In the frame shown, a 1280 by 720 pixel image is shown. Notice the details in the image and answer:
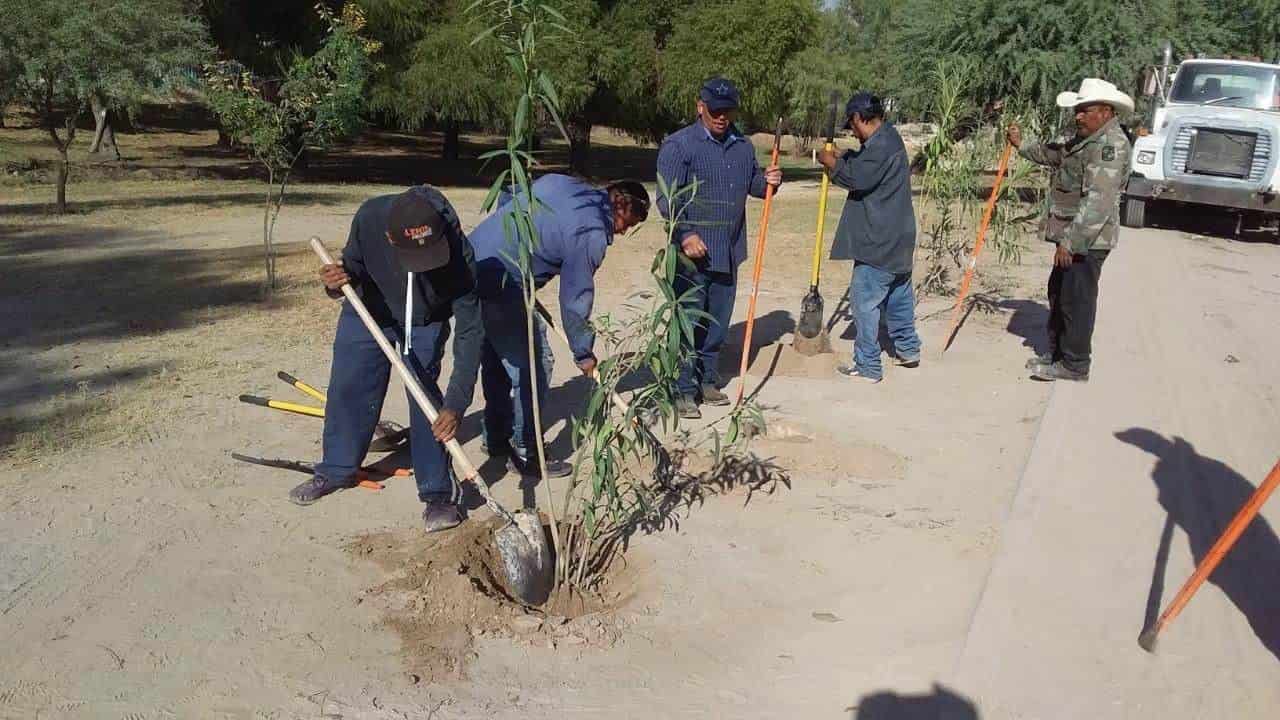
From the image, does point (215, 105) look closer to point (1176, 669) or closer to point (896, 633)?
point (896, 633)

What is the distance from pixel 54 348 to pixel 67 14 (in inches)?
363

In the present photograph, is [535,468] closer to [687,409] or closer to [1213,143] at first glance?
[687,409]

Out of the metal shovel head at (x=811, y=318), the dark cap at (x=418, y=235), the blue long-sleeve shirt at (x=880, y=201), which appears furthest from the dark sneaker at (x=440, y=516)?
the metal shovel head at (x=811, y=318)

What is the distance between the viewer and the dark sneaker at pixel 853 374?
6.84 m

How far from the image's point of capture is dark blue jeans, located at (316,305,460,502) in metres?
4.40

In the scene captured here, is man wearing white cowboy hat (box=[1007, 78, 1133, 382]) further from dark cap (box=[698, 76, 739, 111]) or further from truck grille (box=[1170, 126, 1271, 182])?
truck grille (box=[1170, 126, 1271, 182])

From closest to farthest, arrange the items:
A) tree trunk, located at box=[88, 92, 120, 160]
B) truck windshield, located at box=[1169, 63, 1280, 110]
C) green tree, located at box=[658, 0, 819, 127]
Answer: truck windshield, located at box=[1169, 63, 1280, 110]
green tree, located at box=[658, 0, 819, 127]
tree trunk, located at box=[88, 92, 120, 160]

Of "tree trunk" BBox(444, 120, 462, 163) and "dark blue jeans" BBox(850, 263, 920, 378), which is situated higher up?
"tree trunk" BBox(444, 120, 462, 163)

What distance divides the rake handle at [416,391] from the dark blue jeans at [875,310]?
3.45 meters

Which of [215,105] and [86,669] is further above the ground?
[215,105]

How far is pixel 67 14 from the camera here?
1423 cm

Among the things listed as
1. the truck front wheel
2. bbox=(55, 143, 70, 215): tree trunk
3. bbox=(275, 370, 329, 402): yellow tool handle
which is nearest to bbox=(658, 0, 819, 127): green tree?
the truck front wheel

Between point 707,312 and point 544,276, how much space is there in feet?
5.18

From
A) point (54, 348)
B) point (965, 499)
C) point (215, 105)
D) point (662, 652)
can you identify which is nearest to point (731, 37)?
point (215, 105)
